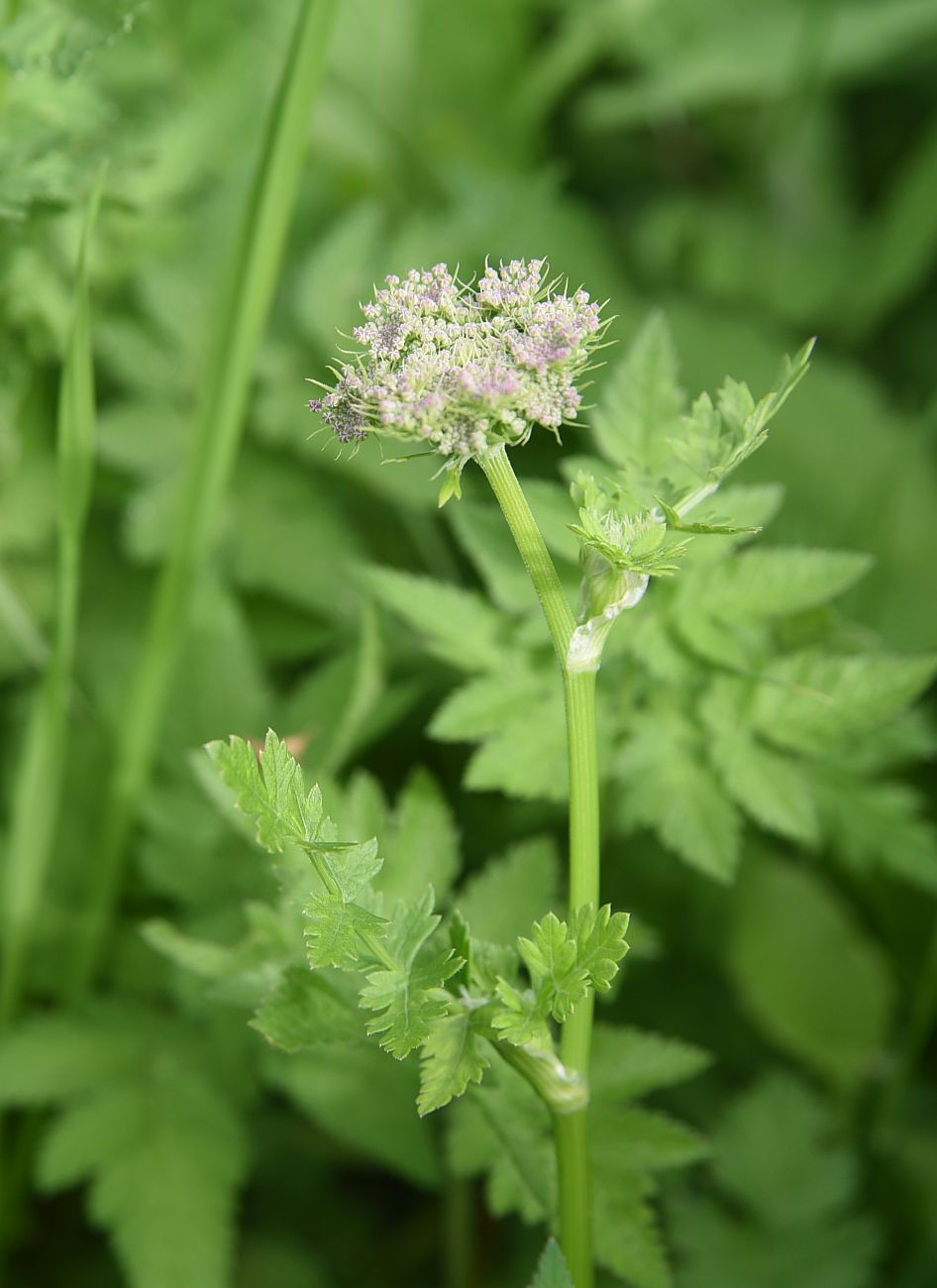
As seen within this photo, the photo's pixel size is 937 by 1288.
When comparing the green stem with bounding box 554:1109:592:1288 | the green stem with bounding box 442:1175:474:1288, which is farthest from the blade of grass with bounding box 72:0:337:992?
the green stem with bounding box 554:1109:592:1288

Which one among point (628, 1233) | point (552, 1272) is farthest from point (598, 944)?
point (628, 1233)

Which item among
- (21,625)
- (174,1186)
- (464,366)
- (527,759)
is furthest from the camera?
(21,625)

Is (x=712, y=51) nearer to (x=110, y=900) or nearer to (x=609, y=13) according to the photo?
(x=609, y=13)

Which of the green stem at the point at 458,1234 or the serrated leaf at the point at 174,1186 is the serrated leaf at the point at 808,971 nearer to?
the green stem at the point at 458,1234

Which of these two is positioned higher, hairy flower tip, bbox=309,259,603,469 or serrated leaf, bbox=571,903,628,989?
hairy flower tip, bbox=309,259,603,469

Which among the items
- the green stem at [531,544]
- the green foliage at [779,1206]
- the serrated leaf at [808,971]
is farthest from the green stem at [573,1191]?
the serrated leaf at [808,971]

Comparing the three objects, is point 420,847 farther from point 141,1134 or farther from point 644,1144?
point 141,1134

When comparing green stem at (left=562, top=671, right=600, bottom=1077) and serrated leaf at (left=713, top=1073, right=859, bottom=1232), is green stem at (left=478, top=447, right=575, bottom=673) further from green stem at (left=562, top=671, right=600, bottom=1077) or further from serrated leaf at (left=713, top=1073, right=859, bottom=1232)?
serrated leaf at (left=713, top=1073, right=859, bottom=1232)
